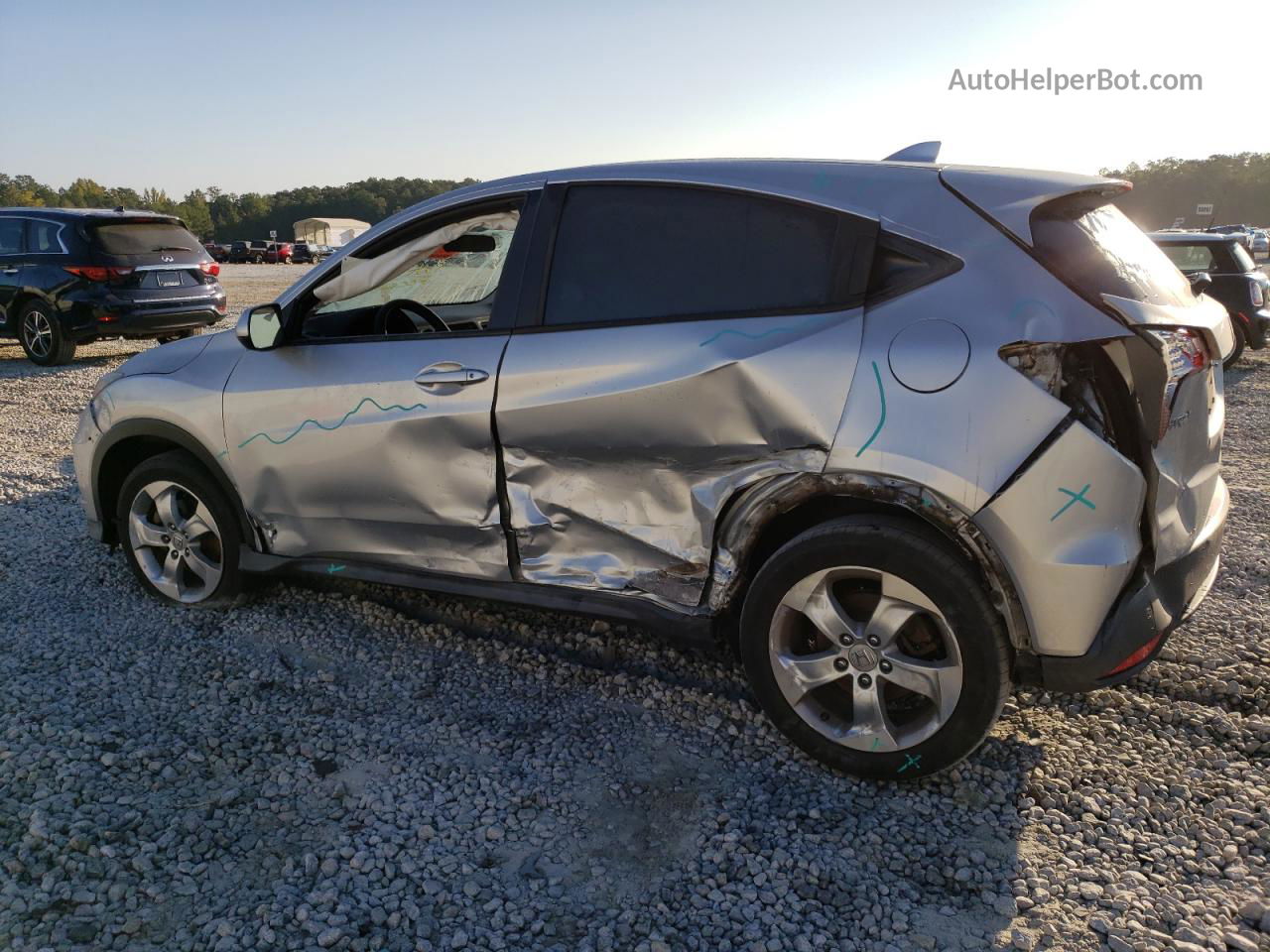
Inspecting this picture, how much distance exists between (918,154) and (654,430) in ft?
4.29

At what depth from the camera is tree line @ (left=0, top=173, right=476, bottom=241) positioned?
Result: 124m

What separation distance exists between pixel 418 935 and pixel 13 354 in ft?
44.4

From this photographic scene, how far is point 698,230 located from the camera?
3.00 m

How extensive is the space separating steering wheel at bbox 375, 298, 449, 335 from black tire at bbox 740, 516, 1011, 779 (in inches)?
75.0

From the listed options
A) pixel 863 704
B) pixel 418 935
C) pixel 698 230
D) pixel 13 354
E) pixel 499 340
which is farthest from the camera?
pixel 13 354

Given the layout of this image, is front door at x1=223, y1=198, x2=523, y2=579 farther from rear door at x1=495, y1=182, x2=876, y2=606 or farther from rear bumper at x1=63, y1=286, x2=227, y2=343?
rear bumper at x1=63, y1=286, x2=227, y2=343

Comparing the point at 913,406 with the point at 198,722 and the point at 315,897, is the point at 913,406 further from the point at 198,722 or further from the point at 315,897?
the point at 198,722

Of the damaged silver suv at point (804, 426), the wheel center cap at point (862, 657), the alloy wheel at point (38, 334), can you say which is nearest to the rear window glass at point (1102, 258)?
the damaged silver suv at point (804, 426)

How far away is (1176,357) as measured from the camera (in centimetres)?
253

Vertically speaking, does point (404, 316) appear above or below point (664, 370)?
above

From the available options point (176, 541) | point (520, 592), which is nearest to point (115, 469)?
point (176, 541)

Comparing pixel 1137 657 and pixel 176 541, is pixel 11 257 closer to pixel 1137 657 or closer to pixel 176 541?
pixel 176 541

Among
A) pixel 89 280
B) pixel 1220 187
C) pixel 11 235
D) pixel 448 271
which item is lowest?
pixel 448 271

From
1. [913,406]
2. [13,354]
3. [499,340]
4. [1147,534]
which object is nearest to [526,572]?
[499,340]
